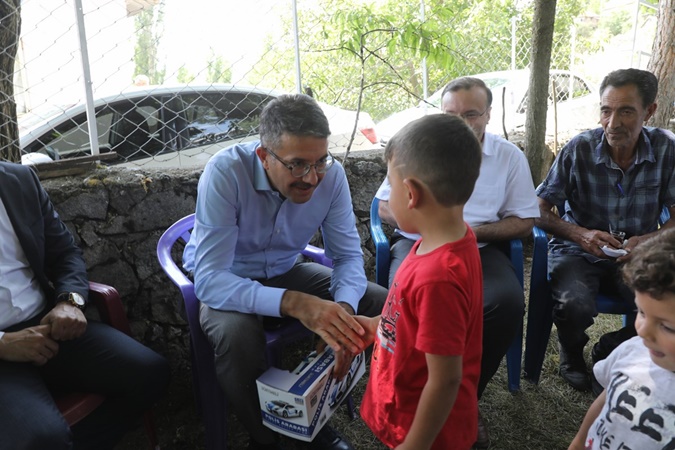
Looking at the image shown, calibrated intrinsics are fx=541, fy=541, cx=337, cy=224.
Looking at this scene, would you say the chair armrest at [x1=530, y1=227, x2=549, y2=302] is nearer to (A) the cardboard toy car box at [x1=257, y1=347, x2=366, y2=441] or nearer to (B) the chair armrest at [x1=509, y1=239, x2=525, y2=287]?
(B) the chair armrest at [x1=509, y1=239, x2=525, y2=287]

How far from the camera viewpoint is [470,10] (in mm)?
4391

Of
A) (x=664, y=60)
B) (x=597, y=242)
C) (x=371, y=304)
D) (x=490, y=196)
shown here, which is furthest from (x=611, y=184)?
(x=664, y=60)

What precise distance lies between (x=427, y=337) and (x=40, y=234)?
145 centimetres

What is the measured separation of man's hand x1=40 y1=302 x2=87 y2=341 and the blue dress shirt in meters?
0.38

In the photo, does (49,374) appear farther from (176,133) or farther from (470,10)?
(470,10)

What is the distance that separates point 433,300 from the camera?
1.15 meters

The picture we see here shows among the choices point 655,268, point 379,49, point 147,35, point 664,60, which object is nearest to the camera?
point 655,268

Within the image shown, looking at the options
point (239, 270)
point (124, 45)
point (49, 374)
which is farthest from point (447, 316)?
point (124, 45)

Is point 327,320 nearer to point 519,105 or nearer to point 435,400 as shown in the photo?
point 435,400

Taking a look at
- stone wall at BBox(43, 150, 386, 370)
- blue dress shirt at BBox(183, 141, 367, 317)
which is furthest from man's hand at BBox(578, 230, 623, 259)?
stone wall at BBox(43, 150, 386, 370)

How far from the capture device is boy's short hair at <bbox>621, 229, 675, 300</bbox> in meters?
1.11

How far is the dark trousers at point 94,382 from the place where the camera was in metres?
1.53

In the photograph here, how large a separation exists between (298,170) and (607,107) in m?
1.51

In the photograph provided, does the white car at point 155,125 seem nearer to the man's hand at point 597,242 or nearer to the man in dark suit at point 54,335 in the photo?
the man in dark suit at point 54,335
